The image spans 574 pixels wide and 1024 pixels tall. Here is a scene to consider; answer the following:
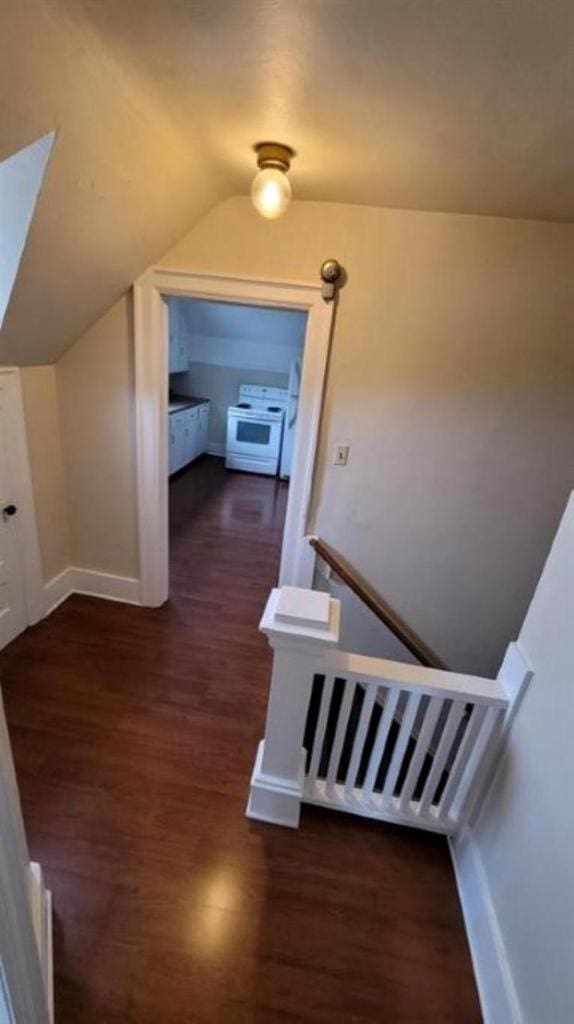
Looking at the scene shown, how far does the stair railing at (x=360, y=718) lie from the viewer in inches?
51.2

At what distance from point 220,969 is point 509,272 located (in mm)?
2583

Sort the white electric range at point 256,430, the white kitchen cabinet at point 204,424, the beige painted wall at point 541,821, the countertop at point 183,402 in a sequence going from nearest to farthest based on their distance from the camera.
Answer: the beige painted wall at point 541,821 < the countertop at point 183,402 < the white electric range at point 256,430 < the white kitchen cabinet at point 204,424

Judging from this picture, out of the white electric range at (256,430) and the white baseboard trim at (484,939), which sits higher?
the white electric range at (256,430)

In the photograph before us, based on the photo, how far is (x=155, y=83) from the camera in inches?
41.8

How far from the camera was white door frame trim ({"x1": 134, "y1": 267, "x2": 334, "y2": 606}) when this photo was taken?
1.97 m

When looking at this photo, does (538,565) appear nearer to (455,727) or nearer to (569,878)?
(455,727)

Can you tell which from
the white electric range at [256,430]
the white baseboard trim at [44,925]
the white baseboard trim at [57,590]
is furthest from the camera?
the white electric range at [256,430]

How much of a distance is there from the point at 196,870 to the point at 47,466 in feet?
6.32

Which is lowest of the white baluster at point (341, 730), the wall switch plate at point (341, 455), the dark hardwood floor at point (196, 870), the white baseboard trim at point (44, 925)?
the dark hardwood floor at point (196, 870)

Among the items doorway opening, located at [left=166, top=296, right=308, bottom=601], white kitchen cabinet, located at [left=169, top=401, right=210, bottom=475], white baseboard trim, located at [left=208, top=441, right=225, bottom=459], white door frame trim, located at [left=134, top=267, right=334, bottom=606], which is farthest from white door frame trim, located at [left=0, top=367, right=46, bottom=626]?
white baseboard trim, located at [left=208, top=441, right=225, bottom=459]

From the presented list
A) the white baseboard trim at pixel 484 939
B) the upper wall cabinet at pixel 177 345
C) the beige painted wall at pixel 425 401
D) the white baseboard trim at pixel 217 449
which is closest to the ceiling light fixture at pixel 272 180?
the beige painted wall at pixel 425 401

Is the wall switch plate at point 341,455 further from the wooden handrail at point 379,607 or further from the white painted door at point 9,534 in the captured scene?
the white painted door at point 9,534

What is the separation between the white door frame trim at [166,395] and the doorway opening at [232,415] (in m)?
1.40

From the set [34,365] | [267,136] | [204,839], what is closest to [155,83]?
[267,136]
